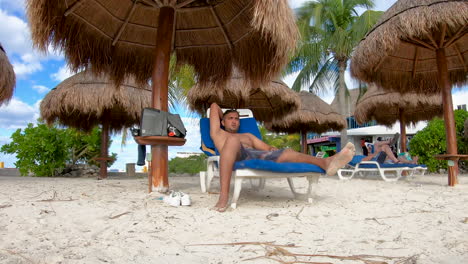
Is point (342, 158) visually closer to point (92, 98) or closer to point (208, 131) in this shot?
point (208, 131)

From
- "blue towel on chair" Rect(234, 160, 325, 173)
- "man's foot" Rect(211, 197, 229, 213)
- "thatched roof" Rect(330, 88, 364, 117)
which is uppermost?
"thatched roof" Rect(330, 88, 364, 117)

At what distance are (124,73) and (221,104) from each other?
4.00 m

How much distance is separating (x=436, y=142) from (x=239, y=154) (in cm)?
857

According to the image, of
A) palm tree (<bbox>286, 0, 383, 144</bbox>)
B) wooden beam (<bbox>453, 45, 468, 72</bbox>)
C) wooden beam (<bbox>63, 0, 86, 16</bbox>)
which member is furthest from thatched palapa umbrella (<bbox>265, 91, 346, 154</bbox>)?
wooden beam (<bbox>63, 0, 86, 16</bbox>)

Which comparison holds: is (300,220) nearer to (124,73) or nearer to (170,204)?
(170,204)

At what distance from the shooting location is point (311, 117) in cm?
989

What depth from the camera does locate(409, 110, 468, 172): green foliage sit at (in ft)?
29.8

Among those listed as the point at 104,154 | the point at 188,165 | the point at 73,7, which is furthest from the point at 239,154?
the point at 188,165

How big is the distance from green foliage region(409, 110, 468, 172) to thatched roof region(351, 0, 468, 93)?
3211 millimetres

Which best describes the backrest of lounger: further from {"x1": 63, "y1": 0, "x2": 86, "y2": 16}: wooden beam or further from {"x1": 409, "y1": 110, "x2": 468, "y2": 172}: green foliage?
{"x1": 409, "y1": 110, "x2": 468, "y2": 172}: green foliage

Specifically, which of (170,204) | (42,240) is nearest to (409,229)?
(170,204)

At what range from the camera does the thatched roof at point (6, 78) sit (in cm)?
566

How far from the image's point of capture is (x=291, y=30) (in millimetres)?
3199

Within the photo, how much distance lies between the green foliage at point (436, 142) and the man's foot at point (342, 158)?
786cm
